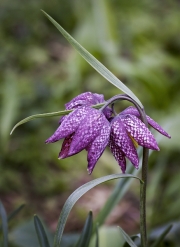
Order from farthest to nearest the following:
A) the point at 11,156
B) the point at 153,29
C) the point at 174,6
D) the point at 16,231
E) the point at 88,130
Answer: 1. the point at 174,6
2. the point at 153,29
3. the point at 11,156
4. the point at 16,231
5. the point at 88,130

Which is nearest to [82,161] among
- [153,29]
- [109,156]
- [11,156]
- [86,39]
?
[109,156]

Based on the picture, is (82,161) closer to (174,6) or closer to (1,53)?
(1,53)

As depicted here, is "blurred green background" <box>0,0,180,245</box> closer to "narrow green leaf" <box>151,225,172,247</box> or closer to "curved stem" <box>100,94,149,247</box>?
"narrow green leaf" <box>151,225,172,247</box>

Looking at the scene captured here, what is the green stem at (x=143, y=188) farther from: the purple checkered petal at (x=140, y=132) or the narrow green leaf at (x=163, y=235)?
the narrow green leaf at (x=163, y=235)

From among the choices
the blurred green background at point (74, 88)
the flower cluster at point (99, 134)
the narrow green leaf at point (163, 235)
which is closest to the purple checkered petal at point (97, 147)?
the flower cluster at point (99, 134)

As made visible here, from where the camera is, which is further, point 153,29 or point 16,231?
point 153,29

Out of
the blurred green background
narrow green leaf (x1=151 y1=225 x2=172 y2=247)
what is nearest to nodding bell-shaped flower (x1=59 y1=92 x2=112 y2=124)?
narrow green leaf (x1=151 y1=225 x2=172 y2=247)

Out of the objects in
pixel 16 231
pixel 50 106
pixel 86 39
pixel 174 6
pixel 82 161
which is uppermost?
pixel 174 6
